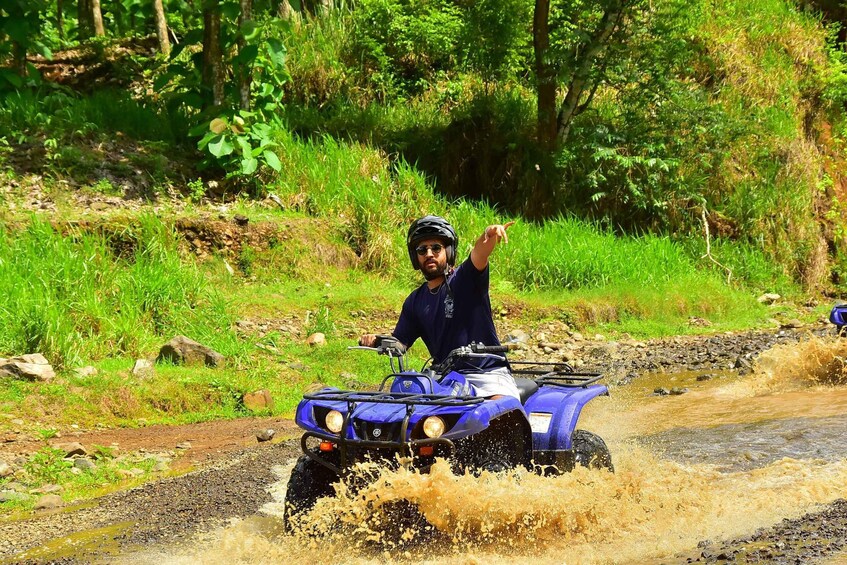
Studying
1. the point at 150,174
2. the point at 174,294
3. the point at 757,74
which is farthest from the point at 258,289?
the point at 757,74

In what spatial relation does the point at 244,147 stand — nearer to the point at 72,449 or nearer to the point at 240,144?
the point at 240,144

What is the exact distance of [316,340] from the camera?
10.5 metres

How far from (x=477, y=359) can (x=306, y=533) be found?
51.7 inches

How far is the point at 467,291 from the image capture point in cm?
535

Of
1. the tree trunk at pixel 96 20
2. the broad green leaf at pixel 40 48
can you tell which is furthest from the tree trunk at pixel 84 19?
the broad green leaf at pixel 40 48

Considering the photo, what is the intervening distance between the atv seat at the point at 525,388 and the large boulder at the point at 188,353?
14.4 feet

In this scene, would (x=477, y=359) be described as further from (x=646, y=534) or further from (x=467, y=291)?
(x=646, y=534)

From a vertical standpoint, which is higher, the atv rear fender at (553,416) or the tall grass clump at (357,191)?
the atv rear fender at (553,416)

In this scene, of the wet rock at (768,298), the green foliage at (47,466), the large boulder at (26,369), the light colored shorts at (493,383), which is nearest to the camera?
the light colored shorts at (493,383)

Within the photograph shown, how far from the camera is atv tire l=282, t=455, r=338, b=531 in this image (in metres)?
4.85

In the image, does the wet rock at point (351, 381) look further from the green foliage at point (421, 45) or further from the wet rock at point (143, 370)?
the green foliage at point (421, 45)

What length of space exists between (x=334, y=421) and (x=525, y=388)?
1.31 m

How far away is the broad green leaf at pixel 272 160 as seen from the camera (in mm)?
13039

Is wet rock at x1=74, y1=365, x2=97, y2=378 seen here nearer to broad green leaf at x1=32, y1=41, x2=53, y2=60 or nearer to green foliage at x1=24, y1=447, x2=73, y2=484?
green foliage at x1=24, y1=447, x2=73, y2=484
